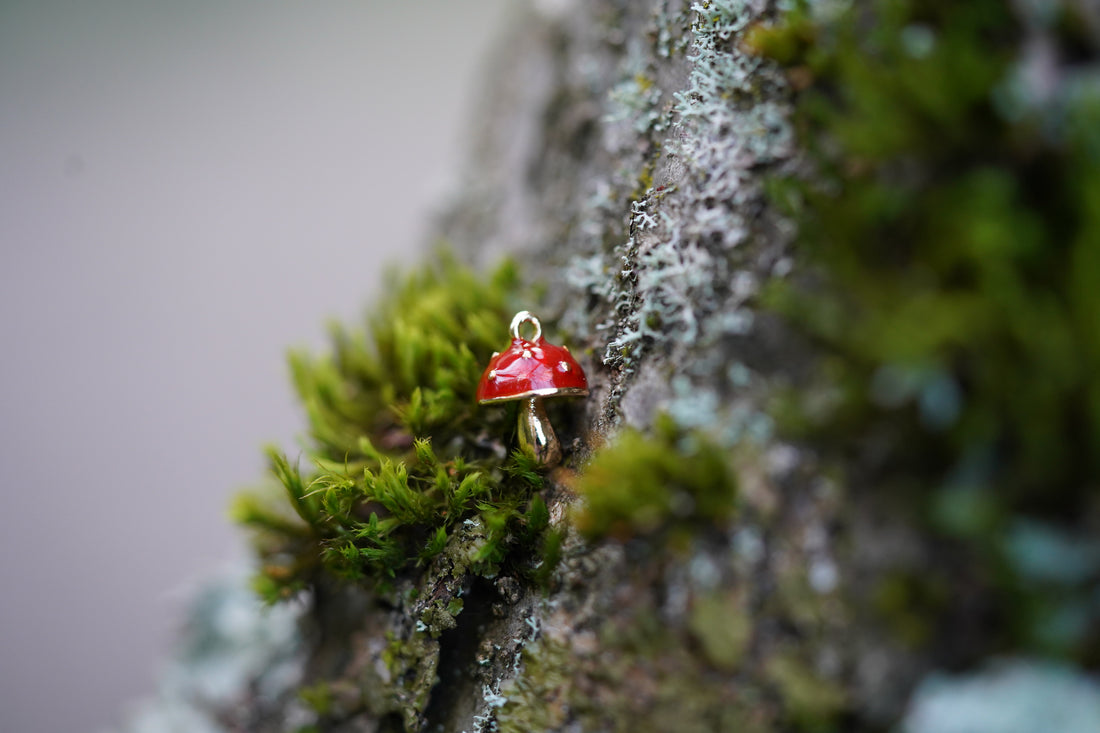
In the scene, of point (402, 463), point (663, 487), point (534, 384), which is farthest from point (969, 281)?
point (402, 463)

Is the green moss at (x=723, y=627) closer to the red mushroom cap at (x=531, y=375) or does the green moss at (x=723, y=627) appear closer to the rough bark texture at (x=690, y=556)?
the rough bark texture at (x=690, y=556)

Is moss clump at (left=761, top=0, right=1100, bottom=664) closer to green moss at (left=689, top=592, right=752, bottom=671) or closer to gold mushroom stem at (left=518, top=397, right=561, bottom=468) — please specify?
green moss at (left=689, top=592, right=752, bottom=671)

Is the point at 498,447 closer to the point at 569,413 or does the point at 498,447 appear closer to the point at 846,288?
the point at 569,413

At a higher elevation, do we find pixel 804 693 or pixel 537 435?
pixel 537 435

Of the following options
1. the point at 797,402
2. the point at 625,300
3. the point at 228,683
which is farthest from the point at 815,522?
the point at 228,683

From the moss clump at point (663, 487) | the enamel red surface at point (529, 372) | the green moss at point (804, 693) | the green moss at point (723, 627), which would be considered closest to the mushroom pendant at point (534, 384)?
the enamel red surface at point (529, 372)

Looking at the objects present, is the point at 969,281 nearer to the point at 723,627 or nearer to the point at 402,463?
the point at 723,627

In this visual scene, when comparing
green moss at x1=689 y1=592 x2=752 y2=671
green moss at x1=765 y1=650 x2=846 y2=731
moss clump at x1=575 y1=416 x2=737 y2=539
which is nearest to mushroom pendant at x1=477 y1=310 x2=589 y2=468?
moss clump at x1=575 y1=416 x2=737 y2=539
